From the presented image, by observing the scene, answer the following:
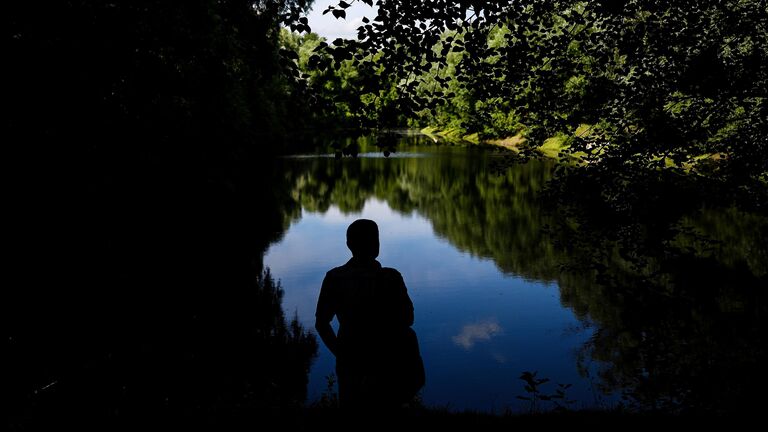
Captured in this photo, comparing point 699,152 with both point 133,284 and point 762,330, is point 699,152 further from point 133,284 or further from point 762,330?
point 133,284

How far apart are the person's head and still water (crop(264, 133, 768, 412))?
4.80 m

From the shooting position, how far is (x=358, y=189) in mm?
42031

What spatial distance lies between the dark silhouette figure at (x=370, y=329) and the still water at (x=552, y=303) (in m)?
4.59

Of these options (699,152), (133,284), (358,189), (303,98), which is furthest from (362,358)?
(358,189)

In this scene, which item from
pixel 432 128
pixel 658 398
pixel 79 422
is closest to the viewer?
pixel 79 422

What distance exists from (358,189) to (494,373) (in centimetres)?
3099

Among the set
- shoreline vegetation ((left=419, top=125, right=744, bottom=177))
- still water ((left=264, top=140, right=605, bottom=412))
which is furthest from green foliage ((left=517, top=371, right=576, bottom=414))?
shoreline vegetation ((left=419, top=125, right=744, bottom=177))

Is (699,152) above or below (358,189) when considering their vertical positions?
above

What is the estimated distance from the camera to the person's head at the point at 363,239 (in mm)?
3908

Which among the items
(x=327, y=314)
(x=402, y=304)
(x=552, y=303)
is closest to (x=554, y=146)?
(x=552, y=303)

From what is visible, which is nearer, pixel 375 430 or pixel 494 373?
pixel 375 430

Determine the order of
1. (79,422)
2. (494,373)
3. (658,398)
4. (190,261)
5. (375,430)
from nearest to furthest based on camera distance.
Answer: (375,430) < (79,422) < (658,398) < (494,373) < (190,261)

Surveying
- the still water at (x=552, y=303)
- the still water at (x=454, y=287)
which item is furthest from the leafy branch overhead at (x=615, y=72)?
the still water at (x=454, y=287)

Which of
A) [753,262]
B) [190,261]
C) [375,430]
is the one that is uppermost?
[375,430]
